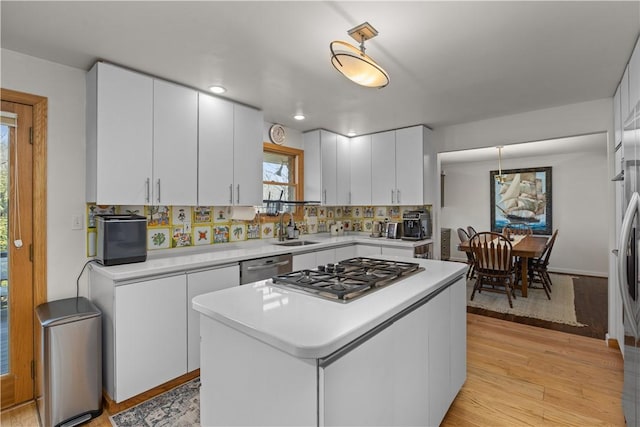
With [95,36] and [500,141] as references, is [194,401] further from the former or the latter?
[500,141]

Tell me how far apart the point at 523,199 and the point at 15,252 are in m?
7.27

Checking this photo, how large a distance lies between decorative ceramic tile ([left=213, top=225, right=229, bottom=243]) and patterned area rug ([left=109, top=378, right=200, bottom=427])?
4.55 ft

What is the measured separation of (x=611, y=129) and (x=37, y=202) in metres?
4.73

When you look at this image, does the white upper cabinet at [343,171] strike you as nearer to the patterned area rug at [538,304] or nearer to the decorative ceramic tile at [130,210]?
the patterned area rug at [538,304]

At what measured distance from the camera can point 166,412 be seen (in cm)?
204

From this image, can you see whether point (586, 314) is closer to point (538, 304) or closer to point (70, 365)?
point (538, 304)

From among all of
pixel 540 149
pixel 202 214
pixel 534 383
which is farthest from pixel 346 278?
pixel 540 149

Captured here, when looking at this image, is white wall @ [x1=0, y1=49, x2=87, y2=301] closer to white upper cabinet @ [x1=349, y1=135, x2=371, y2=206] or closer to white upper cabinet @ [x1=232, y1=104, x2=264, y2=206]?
white upper cabinet @ [x1=232, y1=104, x2=264, y2=206]

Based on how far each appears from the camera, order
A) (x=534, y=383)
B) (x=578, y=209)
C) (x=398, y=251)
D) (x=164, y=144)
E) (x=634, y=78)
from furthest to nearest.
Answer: (x=578, y=209), (x=398, y=251), (x=164, y=144), (x=534, y=383), (x=634, y=78)

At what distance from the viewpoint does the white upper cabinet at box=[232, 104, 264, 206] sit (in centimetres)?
303

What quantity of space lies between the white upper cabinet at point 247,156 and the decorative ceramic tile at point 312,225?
48.4 inches

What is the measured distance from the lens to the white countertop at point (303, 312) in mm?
1024

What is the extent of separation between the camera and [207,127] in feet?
9.19

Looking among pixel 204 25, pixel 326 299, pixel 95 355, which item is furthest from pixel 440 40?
pixel 95 355
